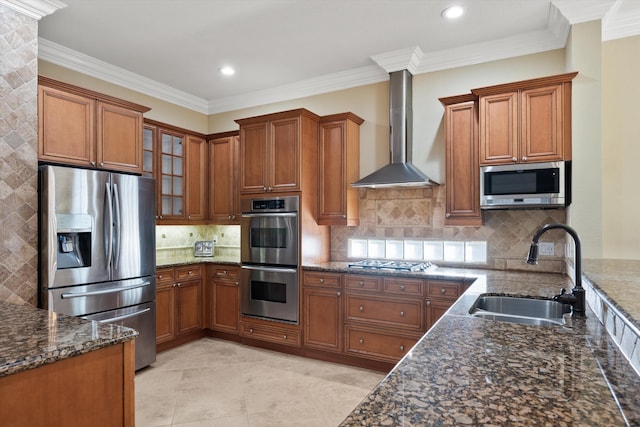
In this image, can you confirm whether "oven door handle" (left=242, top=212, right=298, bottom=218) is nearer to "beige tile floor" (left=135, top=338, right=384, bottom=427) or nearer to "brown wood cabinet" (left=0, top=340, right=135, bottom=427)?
"beige tile floor" (left=135, top=338, right=384, bottom=427)

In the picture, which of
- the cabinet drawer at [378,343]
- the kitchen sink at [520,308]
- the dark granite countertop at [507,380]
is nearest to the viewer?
the dark granite countertop at [507,380]

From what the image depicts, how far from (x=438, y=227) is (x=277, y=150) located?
6.00ft

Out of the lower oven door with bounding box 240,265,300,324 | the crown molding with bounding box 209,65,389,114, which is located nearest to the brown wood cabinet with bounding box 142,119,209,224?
the crown molding with bounding box 209,65,389,114

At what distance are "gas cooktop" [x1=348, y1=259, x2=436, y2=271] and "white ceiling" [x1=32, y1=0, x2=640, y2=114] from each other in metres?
1.95

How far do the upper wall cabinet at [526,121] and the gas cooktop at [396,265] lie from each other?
1.09 meters

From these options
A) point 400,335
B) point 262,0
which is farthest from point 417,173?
point 262,0

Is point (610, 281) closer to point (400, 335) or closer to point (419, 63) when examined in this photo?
point (400, 335)

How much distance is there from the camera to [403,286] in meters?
3.42

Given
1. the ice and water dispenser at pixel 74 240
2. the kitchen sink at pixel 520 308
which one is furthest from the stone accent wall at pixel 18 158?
the kitchen sink at pixel 520 308

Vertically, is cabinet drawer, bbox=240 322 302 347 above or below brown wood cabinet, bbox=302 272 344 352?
below

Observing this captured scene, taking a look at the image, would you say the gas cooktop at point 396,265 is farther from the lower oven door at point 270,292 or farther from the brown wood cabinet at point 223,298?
the brown wood cabinet at point 223,298

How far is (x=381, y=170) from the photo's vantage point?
154 inches

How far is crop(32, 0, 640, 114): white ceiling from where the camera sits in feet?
9.82

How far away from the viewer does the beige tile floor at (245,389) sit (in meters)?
2.72
